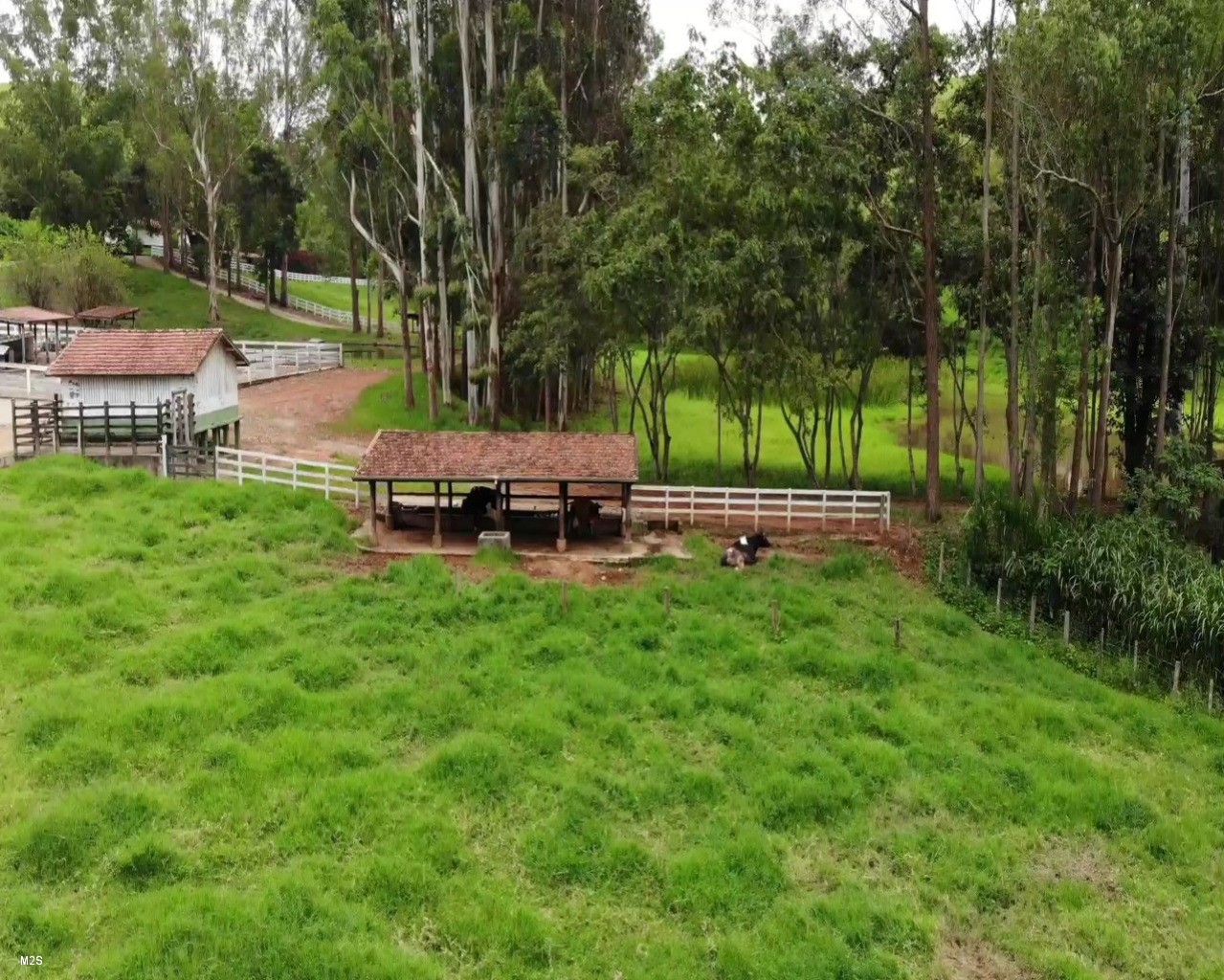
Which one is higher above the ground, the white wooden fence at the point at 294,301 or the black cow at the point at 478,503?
the white wooden fence at the point at 294,301

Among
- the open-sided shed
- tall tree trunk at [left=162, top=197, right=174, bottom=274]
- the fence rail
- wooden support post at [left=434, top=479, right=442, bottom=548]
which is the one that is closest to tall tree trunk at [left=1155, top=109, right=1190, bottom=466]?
wooden support post at [left=434, top=479, right=442, bottom=548]

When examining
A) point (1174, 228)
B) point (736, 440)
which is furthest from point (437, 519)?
point (1174, 228)

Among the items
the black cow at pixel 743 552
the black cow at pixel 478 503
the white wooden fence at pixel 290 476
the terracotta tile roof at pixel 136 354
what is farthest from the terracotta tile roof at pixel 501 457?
the terracotta tile roof at pixel 136 354

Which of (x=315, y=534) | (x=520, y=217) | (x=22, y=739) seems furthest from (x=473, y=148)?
(x=22, y=739)

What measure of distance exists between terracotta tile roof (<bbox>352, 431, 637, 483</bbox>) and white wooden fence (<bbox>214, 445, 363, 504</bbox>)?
281cm

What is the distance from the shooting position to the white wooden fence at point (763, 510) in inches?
955

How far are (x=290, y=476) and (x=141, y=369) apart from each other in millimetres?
4444

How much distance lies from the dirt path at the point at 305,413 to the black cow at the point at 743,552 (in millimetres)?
12457

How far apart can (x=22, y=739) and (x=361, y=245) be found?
4339 centimetres

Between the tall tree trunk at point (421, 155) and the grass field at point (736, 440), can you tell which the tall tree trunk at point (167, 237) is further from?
the tall tree trunk at point (421, 155)

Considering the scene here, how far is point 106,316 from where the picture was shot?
1785 inches

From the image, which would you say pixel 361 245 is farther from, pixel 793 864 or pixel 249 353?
pixel 793 864

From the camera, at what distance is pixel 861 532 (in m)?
24.1

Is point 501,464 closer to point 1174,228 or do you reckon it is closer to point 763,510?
point 763,510
